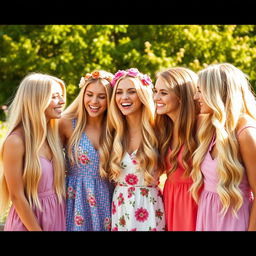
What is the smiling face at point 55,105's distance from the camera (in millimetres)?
4449

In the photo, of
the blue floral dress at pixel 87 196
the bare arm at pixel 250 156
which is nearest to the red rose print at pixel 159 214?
the blue floral dress at pixel 87 196

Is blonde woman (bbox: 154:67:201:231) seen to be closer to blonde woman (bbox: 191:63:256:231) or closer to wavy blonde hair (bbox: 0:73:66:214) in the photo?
blonde woman (bbox: 191:63:256:231)

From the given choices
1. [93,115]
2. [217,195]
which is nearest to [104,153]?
[93,115]

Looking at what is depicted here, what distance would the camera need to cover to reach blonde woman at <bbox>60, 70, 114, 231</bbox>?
4547 mm

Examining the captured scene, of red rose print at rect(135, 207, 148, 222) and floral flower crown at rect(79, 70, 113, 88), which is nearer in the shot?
red rose print at rect(135, 207, 148, 222)

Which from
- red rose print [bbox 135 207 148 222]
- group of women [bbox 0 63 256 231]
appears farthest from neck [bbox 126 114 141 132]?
red rose print [bbox 135 207 148 222]

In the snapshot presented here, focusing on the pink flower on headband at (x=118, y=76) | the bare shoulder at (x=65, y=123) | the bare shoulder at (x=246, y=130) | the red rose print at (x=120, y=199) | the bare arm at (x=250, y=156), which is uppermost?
the pink flower on headband at (x=118, y=76)

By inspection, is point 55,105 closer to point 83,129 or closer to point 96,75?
point 83,129

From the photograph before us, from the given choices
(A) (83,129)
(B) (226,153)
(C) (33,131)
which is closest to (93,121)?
(A) (83,129)

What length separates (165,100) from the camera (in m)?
4.50

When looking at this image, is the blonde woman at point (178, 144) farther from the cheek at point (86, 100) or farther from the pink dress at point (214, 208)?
the cheek at point (86, 100)

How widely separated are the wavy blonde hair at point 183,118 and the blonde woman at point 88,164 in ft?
1.70

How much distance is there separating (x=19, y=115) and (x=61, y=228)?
1.03 meters

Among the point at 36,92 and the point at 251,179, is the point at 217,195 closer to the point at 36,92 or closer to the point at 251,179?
the point at 251,179
